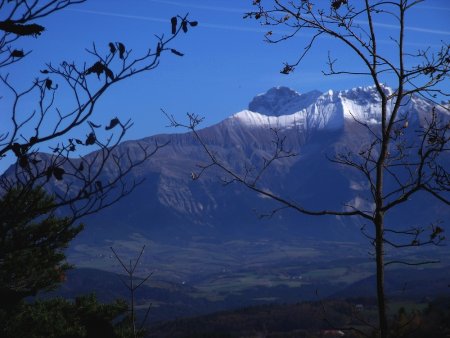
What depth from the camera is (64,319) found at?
106 feet

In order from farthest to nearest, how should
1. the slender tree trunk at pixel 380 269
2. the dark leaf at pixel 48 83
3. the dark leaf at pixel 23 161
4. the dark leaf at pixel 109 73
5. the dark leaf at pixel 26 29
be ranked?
the dark leaf at pixel 48 83 → the slender tree trunk at pixel 380 269 → the dark leaf at pixel 109 73 → the dark leaf at pixel 23 161 → the dark leaf at pixel 26 29

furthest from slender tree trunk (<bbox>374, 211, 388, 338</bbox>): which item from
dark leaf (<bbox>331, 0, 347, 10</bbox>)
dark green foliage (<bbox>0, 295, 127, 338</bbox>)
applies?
dark green foliage (<bbox>0, 295, 127, 338</bbox>)

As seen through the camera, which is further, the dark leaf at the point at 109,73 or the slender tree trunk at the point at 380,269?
the slender tree trunk at the point at 380,269

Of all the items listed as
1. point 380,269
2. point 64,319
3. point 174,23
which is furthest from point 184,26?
point 64,319

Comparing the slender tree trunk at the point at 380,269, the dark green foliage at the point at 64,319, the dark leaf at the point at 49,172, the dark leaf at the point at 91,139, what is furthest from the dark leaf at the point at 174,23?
the dark green foliage at the point at 64,319

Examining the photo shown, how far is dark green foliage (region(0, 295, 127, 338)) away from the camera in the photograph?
30953 mm

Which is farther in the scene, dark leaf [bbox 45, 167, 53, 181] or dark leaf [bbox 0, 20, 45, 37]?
dark leaf [bbox 45, 167, 53, 181]

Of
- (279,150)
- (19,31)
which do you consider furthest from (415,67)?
(19,31)

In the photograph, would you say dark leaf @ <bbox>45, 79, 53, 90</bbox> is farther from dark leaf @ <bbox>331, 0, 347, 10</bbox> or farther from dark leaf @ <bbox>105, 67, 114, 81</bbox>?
dark leaf @ <bbox>331, 0, 347, 10</bbox>

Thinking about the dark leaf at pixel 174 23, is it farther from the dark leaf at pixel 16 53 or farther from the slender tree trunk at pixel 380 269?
the slender tree trunk at pixel 380 269

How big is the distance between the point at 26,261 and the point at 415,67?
105ft

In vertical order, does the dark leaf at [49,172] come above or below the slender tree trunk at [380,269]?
above

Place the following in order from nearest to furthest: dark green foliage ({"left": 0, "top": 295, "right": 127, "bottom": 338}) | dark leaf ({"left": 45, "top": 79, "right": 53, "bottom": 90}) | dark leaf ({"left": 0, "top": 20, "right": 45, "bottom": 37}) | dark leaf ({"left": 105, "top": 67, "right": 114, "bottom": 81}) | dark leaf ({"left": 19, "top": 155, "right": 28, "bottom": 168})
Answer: dark leaf ({"left": 0, "top": 20, "right": 45, "bottom": 37}), dark leaf ({"left": 19, "top": 155, "right": 28, "bottom": 168}), dark leaf ({"left": 105, "top": 67, "right": 114, "bottom": 81}), dark leaf ({"left": 45, "top": 79, "right": 53, "bottom": 90}), dark green foliage ({"left": 0, "top": 295, "right": 127, "bottom": 338})

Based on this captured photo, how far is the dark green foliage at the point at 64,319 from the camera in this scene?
102 ft
